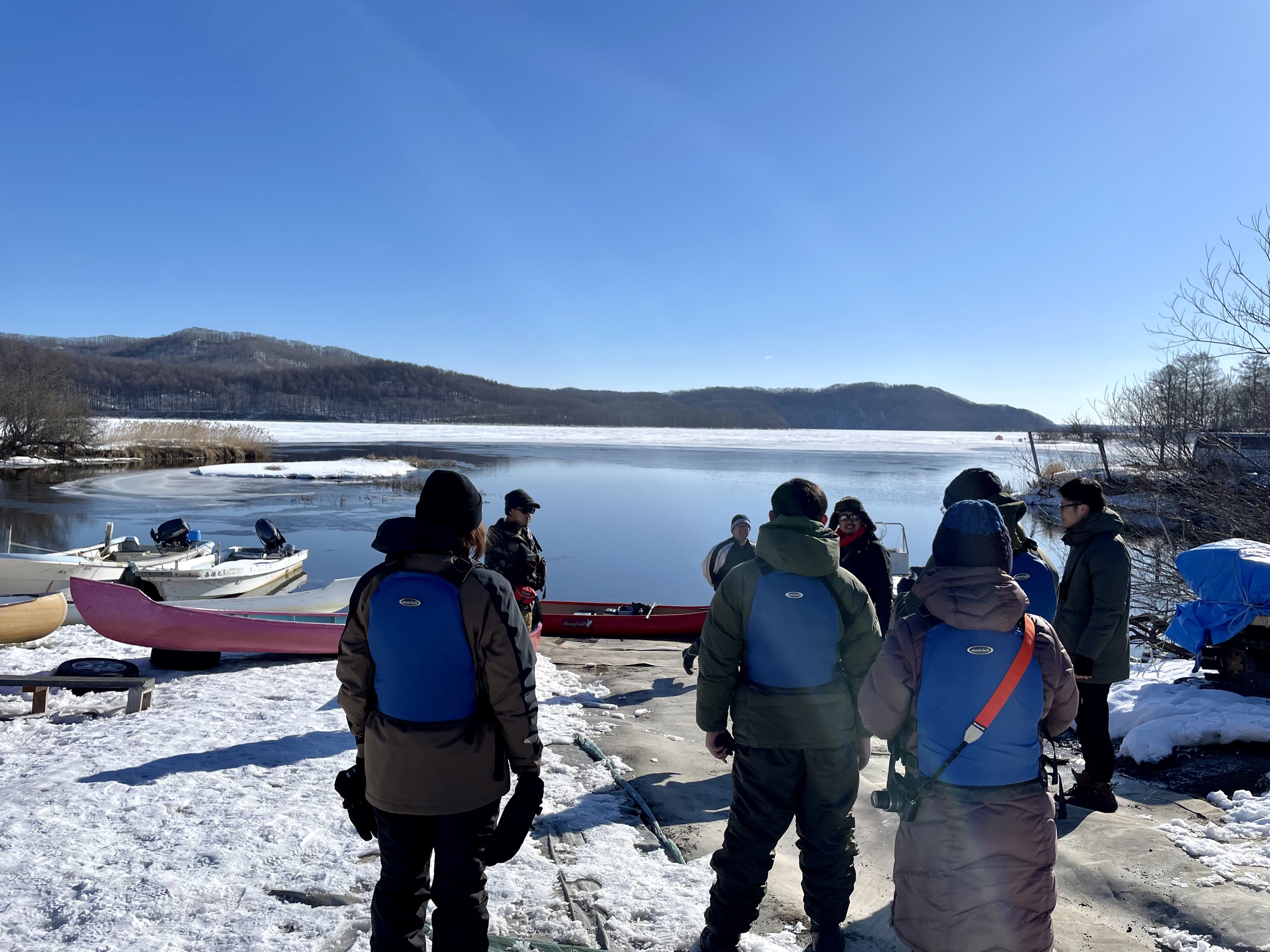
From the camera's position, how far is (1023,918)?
78.6 inches

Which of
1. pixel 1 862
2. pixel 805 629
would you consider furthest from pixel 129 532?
pixel 805 629

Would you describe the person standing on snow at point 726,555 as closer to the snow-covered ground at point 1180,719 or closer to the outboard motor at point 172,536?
the snow-covered ground at point 1180,719

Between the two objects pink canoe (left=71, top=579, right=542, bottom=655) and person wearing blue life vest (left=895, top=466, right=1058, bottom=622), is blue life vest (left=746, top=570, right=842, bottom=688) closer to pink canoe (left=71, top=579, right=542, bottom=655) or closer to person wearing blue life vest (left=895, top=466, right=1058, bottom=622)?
person wearing blue life vest (left=895, top=466, right=1058, bottom=622)

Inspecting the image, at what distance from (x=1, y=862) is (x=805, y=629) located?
329 cm

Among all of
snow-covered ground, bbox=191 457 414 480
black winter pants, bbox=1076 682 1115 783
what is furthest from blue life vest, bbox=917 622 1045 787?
snow-covered ground, bbox=191 457 414 480

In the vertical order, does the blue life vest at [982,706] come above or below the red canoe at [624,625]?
above

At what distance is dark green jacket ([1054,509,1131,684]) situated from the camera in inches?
146

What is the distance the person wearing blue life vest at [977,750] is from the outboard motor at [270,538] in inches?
509

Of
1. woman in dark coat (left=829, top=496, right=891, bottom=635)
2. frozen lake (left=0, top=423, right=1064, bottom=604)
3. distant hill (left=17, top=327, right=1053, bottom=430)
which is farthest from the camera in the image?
distant hill (left=17, top=327, right=1053, bottom=430)

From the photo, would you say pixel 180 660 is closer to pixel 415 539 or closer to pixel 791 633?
pixel 415 539

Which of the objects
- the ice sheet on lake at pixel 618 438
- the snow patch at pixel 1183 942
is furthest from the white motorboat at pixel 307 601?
the ice sheet on lake at pixel 618 438

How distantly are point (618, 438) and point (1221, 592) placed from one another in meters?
73.3

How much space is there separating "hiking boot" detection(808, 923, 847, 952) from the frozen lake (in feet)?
33.3

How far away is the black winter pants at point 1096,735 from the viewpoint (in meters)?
3.78
